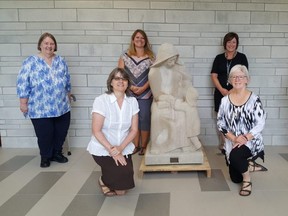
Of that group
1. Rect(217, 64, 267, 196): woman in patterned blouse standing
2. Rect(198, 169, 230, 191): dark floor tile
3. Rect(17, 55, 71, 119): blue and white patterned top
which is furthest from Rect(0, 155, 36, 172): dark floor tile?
Rect(217, 64, 267, 196): woman in patterned blouse standing

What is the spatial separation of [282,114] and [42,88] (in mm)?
2777

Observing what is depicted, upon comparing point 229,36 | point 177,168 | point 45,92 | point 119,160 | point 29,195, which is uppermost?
point 229,36

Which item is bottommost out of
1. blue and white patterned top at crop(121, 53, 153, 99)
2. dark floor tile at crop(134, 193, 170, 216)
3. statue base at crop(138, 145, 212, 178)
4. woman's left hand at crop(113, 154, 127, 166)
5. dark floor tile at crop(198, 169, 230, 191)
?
dark floor tile at crop(134, 193, 170, 216)

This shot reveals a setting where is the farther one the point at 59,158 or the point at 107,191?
the point at 59,158

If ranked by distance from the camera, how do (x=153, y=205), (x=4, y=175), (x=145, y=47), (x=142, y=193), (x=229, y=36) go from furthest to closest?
(x=145, y=47), (x=229, y=36), (x=4, y=175), (x=142, y=193), (x=153, y=205)

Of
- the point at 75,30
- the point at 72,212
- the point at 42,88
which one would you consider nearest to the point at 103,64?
the point at 75,30

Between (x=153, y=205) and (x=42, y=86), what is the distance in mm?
1540

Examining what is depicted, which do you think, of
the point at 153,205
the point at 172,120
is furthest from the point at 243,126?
the point at 153,205

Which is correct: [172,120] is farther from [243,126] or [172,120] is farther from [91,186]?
[91,186]

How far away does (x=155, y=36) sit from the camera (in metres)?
3.33

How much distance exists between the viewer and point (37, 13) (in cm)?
331

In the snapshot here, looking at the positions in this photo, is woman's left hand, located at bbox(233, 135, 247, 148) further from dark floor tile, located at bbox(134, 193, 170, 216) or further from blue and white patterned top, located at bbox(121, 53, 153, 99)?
blue and white patterned top, located at bbox(121, 53, 153, 99)

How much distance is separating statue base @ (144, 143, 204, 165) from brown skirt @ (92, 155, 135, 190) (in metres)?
0.43

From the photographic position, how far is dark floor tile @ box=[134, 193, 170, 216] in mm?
2006
